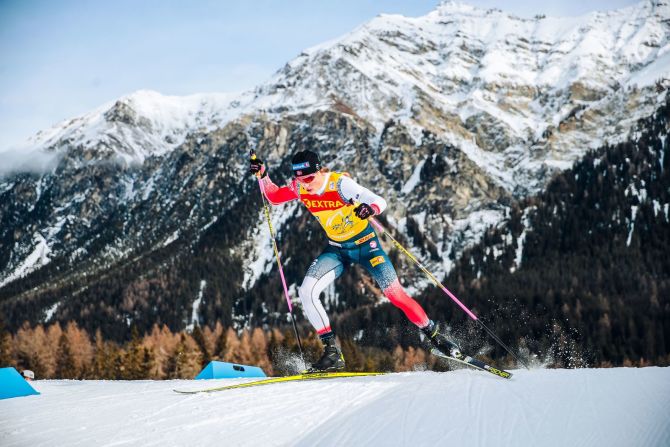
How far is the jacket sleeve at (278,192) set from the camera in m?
8.83

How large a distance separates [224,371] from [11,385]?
10.4ft

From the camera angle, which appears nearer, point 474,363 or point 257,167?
point 474,363

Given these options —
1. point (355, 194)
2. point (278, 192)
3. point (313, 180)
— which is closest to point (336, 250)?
point (355, 194)

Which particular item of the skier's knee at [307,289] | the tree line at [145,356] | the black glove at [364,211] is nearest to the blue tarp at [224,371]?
the skier's knee at [307,289]

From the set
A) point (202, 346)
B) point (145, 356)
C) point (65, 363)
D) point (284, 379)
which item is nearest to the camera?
point (284, 379)

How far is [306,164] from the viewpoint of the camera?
8.20 meters

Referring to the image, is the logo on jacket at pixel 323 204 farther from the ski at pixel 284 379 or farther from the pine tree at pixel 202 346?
the pine tree at pixel 202 346

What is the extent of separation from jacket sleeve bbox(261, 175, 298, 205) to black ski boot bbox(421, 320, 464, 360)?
2927 mm

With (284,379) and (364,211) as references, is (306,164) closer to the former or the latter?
(364,211)

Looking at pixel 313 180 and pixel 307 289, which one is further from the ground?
pixel 313 180

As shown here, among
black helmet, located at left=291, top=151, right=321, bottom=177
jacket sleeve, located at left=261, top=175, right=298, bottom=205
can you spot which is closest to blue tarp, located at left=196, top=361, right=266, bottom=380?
jacket sleeve, located at left=261, top=175, right=298, bottom=205

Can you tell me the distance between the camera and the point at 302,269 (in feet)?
498

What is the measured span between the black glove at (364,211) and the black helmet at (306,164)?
1031 millimetres

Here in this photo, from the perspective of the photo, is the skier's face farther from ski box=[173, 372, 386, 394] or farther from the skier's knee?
ski box=[173, 372, 386, 394]
